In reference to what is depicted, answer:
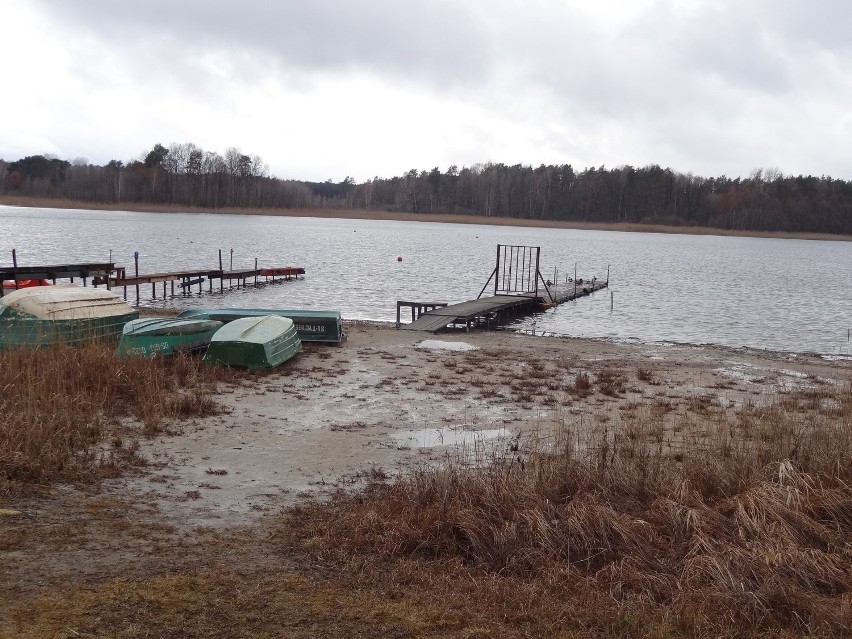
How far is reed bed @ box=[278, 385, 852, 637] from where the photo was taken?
4.50 m

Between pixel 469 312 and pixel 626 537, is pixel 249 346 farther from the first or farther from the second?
pixel 469 312

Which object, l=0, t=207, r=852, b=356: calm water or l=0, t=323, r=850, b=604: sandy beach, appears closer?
l=0, t=323, r=850, b=604: sandy beach

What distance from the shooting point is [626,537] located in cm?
546

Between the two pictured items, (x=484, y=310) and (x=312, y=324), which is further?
(x=484, y=310)

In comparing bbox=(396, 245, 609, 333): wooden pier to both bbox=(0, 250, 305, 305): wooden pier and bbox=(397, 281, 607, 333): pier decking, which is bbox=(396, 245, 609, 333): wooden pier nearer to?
bbox=(397, 281, 607, 333): pier decking

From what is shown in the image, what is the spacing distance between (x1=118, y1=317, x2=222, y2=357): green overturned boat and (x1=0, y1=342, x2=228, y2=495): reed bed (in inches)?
13.4

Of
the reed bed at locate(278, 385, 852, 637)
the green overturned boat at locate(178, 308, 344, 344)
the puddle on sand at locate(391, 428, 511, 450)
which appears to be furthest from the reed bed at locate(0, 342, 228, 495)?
the green overturned boat at locate(178, 308, 344, 344)

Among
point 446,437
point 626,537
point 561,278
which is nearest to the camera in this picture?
point 626,537

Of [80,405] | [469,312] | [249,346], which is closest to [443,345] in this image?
[469,312]

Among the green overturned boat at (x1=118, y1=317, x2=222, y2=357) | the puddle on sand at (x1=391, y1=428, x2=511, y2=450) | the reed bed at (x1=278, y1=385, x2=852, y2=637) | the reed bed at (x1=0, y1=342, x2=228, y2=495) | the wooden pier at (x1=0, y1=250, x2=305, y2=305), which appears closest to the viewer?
the reed bed at (x1=278, y1=385, x2=852, y2=637)

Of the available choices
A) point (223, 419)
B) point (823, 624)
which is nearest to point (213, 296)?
point (223, 419)

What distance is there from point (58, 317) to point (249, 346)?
3658 mm

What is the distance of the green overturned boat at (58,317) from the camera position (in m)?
12.7

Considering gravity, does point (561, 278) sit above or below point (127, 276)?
below
